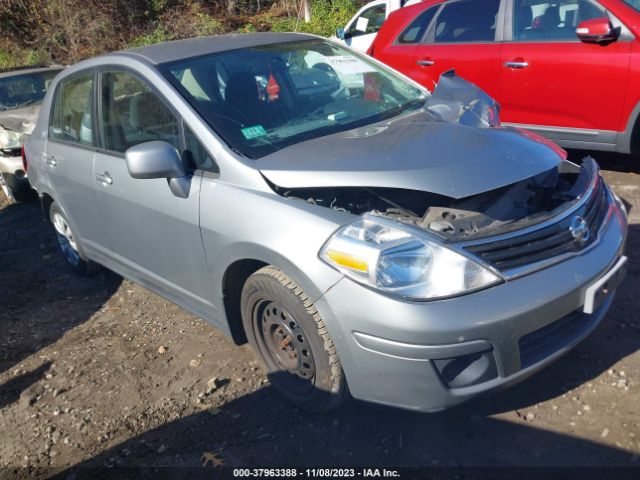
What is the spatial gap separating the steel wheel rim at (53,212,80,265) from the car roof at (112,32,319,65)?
1.70 metres

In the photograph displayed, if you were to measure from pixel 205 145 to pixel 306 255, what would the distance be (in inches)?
36.5

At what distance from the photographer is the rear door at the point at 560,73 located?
5043 mm

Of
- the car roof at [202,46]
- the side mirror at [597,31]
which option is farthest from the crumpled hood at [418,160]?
the side mirror at [597,31]

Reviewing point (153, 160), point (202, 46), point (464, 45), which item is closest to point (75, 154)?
point (202, 46)

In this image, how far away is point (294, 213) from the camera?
107 inches

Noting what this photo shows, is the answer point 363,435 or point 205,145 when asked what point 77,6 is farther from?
point 363,435

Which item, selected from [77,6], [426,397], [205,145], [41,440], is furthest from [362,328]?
[77,6]

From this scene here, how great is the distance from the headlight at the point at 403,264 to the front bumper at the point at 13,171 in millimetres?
6115

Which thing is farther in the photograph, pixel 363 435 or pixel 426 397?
pixel 363 435

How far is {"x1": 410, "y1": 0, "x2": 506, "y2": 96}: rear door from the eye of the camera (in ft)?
19.2

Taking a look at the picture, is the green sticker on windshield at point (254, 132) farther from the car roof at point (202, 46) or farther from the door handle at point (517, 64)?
the door handle at point (517, 64)

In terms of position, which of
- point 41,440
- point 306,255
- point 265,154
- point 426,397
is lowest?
point 41,440

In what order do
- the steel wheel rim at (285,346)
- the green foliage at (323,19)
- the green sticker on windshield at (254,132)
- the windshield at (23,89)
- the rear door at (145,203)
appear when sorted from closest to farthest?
the steel wheel rim at (285,346), the green sticker on windshield at (254,132), the rear door at (145,203), the windshield at (23,89), the green foliage at (323,19)

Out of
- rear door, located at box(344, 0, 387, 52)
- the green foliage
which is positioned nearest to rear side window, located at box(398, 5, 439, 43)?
rear door, located at box(344, 0, 387, 52)
